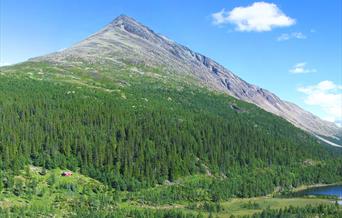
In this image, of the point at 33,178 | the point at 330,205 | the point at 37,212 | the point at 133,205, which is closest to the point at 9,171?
the point at 33,178

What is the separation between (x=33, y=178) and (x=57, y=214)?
31.8 m

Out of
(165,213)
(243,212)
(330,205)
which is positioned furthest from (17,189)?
(330,205)

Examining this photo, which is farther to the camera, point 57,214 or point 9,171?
point 9,171

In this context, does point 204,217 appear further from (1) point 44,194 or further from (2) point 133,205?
(1) point 44,194

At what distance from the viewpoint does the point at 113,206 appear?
184 m

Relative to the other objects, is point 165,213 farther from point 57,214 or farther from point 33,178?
point 33,178

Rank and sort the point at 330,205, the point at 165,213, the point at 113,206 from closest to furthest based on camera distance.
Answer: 1. the point at 165,213
2. the point at 113,206
3. the point at 330,205

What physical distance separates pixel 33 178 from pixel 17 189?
46.4ft

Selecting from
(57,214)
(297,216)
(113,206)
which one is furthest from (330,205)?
(57,214)

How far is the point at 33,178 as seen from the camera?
19112 cm

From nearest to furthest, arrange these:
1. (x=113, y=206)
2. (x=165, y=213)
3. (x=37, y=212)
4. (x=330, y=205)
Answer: (x=37, y=212) < (x=165, y=213) < (x=113, y=206) < (x=330, y=205)

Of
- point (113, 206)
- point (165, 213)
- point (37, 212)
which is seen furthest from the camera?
point (113, 206)

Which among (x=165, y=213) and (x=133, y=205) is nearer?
(x=165, y=213)

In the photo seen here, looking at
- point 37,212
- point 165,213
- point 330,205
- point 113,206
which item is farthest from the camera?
point 330,205
